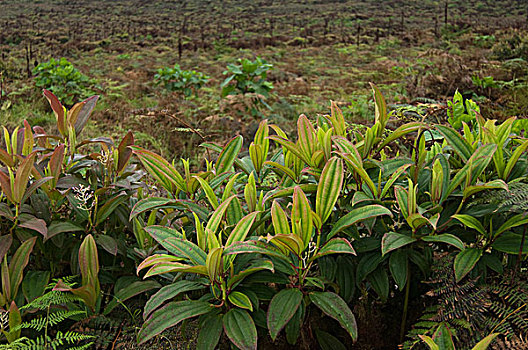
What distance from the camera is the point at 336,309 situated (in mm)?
1258

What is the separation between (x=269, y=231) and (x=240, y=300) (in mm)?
321

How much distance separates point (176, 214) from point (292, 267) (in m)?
0.60

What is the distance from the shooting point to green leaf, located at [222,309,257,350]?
1.18 metres

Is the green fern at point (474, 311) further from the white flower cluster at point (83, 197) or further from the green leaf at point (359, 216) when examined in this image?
the white flower cluster at point (83, 197)

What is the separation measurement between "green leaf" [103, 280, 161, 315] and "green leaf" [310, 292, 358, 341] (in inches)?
22.2

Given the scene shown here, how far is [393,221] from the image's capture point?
4.79 ft

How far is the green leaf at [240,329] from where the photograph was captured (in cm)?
118

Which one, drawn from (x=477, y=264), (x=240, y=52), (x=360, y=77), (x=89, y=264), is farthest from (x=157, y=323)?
(x=240, y=52)

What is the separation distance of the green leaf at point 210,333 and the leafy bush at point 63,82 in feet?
20.9

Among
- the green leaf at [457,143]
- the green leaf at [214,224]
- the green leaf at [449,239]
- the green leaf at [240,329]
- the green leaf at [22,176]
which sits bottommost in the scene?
the green leaf at [240,329]

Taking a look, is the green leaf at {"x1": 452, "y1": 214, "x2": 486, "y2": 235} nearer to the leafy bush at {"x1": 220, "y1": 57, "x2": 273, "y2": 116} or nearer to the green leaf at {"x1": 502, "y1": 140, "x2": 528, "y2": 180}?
the green leaf at {"x1": 502, "y1": 140, "x2": 528, "y2": 180}

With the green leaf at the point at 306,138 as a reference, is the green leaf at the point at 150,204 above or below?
below

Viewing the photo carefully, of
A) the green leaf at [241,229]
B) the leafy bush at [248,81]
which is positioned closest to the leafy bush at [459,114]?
the green leaf at [241,229]

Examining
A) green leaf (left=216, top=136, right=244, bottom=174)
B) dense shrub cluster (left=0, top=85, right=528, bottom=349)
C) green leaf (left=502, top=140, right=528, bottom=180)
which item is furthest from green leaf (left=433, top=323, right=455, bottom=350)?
green leaf (left=216, top=136, right=244, bottom=174)
